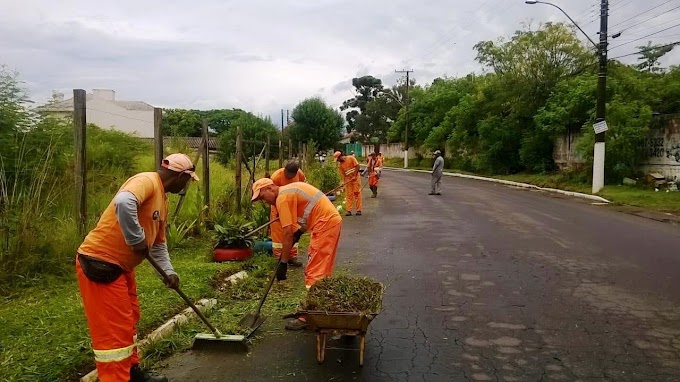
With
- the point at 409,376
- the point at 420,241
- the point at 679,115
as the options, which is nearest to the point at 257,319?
the point at 409,376

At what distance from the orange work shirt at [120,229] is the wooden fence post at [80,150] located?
3526 millimetres

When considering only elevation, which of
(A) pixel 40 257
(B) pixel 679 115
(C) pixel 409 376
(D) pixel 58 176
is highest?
(B) pixel 679 115

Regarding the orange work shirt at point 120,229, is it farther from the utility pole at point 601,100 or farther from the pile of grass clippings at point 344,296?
the utility pole at point 601,100

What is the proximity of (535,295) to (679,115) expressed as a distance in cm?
1716

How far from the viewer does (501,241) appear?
412 inches

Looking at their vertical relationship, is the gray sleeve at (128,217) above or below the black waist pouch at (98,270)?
above

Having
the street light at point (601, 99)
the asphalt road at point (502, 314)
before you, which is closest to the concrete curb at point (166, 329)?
the asphalt road at point (502, 314)

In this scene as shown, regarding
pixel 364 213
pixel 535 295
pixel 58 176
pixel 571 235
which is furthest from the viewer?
pixel 364 213

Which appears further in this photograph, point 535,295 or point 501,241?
point 501,241

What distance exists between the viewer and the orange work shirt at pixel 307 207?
5488 millimetres

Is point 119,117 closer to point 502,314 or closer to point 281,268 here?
point 281,268

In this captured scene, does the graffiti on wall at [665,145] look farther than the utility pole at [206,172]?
Yes

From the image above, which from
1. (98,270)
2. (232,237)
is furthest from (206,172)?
(98,270)

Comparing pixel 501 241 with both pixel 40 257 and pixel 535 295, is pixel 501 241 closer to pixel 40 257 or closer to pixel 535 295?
pixel 535 295
